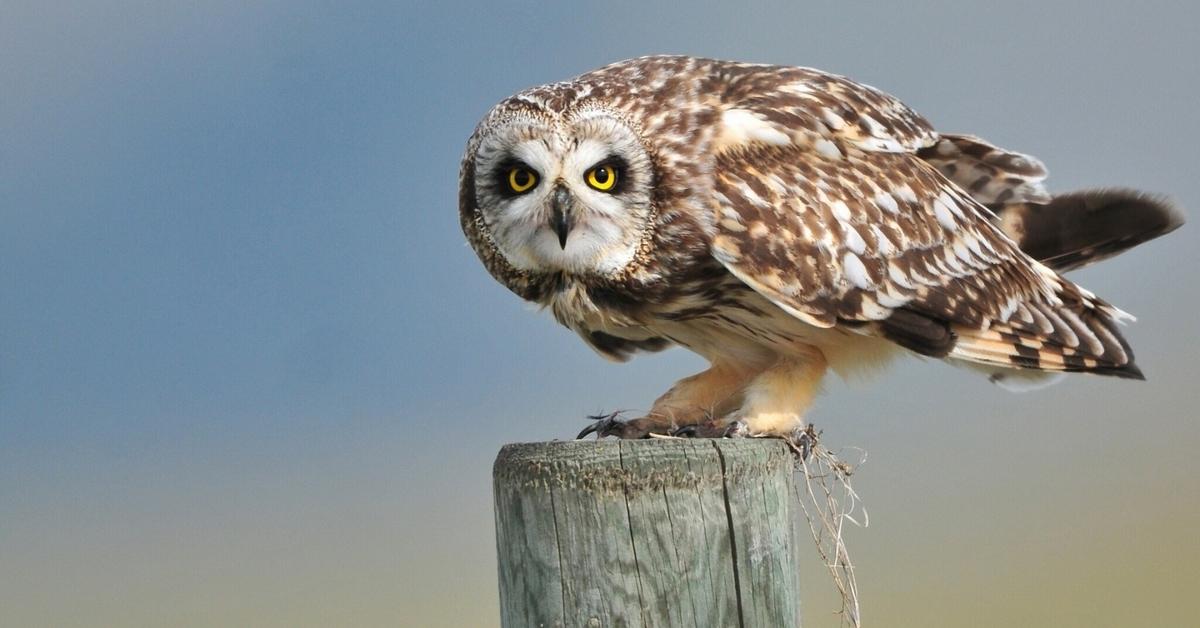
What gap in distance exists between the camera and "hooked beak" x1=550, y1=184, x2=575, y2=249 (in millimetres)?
A: 3498

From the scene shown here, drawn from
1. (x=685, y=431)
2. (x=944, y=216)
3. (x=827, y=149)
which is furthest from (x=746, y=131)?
(x=685, y=431)

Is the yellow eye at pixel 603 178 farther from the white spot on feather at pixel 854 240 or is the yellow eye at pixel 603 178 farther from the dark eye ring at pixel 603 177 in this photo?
the white spot on feather at pixel 854 240

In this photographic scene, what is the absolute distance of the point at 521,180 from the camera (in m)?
3.67

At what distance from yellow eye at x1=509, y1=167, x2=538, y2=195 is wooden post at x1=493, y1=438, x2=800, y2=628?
1.20 metres

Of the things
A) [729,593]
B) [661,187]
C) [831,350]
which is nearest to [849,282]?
[831,350]

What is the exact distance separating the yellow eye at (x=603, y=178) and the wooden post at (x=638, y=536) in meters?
1.17

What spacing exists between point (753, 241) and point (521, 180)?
0.73 meters

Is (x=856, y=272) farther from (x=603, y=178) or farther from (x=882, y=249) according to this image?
(x=603, y=178)

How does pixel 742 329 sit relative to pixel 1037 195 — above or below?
below

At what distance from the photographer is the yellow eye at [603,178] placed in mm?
3588

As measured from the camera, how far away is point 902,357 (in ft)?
13.3

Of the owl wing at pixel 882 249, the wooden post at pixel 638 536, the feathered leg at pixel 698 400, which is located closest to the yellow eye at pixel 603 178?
the owl wing at pixel 882 249

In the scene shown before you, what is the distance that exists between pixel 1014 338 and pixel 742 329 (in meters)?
0.91

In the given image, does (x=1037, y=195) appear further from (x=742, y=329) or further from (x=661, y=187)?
(x=661, y=187)
